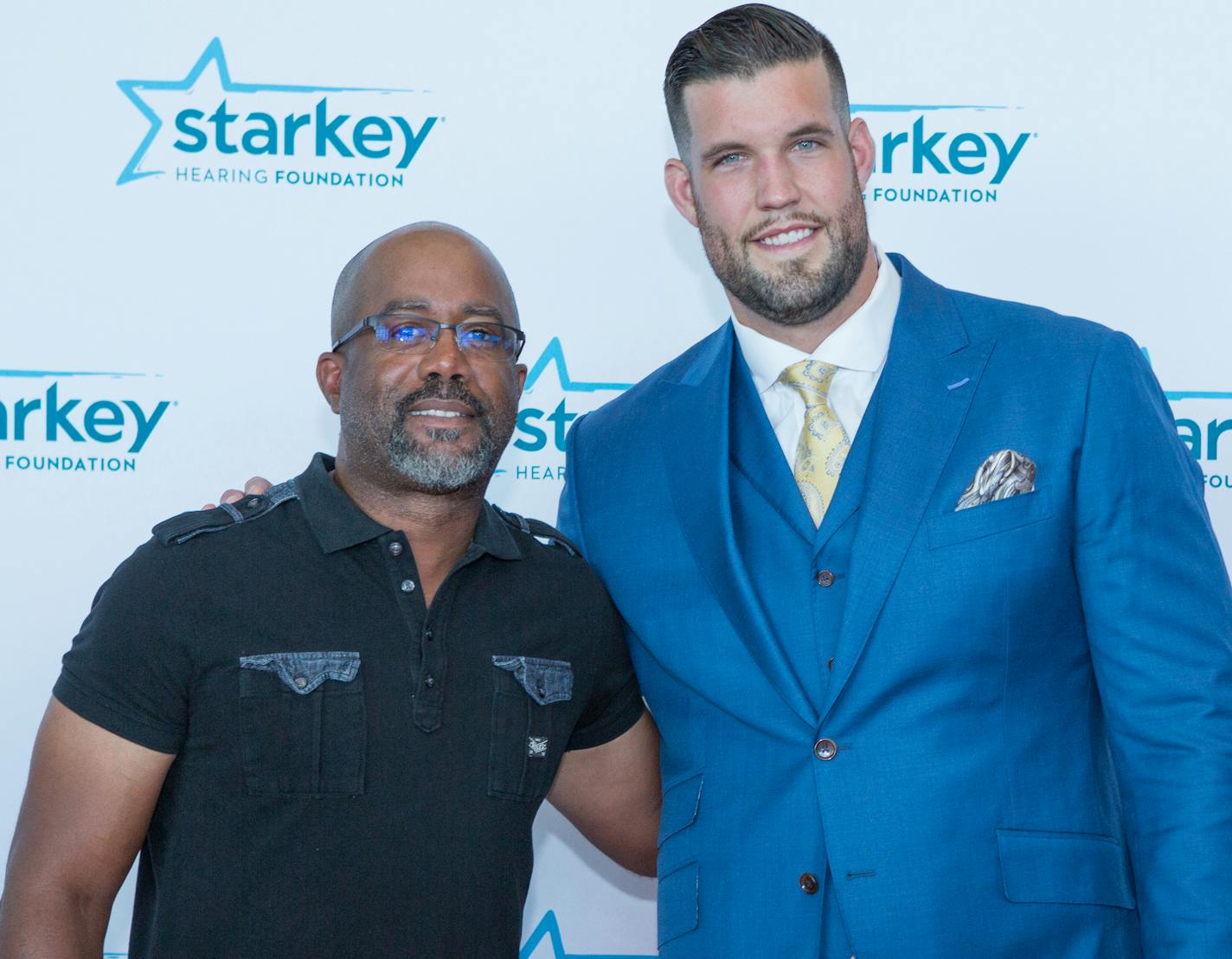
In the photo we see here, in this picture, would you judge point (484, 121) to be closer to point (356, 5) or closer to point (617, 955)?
point (356, 5)

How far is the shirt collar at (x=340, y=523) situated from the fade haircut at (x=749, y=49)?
658 mm

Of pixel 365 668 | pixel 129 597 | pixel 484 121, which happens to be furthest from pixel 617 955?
pixel 484 121

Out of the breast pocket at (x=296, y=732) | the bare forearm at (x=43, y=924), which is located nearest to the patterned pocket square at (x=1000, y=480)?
the breast pocket at (x=296, y=732)

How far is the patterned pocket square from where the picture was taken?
1811mm

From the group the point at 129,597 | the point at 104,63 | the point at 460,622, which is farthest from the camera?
the point at 104,63

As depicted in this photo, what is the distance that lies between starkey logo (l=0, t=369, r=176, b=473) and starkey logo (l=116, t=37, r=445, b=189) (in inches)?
16.3

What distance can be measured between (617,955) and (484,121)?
1718mm

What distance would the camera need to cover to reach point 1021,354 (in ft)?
6.23

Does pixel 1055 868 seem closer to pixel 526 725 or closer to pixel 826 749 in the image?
pixel 826 749

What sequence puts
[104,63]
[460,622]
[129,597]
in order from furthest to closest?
[104,63] → [460,622] → [129,597]

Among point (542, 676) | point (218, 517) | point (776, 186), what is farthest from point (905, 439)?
point (218, 517)

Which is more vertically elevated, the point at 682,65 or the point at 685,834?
the point at 682,65

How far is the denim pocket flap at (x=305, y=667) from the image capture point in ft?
6.16

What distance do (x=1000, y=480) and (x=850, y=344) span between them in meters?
0.31
